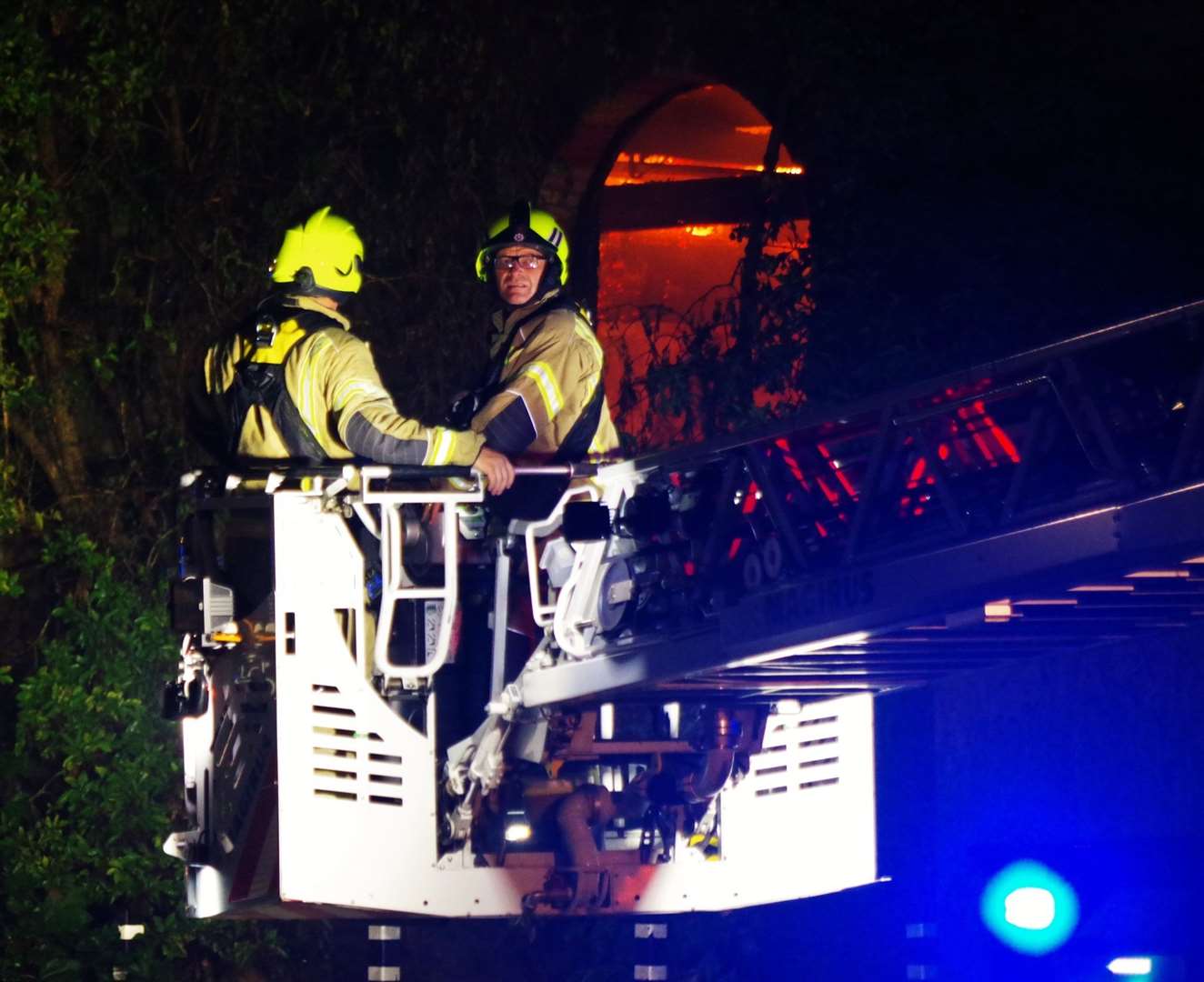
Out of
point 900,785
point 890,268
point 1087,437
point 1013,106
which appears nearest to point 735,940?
point 900,785

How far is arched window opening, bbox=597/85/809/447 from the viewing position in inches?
459

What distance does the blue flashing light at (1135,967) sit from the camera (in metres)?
6.92

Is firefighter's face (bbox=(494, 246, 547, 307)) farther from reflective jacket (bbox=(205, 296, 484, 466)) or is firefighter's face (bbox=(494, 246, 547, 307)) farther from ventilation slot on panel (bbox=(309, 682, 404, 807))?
ventilation slot on panel (bbox=(309, 682, 404, 807))

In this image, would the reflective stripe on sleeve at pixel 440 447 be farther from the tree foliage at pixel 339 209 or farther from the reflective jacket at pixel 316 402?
the tree foliage at pixel 339 209

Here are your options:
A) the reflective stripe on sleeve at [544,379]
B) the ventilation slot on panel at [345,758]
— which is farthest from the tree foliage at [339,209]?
the ventilation slot on panel at [345,758]

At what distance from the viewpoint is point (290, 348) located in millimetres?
7863

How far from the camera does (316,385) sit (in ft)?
25.7

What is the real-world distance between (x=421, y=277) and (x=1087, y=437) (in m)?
6.84

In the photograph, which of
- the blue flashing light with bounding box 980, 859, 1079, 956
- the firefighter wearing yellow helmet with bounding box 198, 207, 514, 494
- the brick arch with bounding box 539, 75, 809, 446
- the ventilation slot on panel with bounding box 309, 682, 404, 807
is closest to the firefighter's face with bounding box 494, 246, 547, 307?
the firefighter wearing yellow helmet with bounding box 198, 207, 514, 494

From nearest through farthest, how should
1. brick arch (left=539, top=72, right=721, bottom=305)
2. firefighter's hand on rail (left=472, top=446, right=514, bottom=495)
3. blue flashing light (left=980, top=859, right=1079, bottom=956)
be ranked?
1. blue flashing light (left=980, top=859, right=1079, bottom=956)
2. firefighter's hand on rail (left=472, top=446, right=514, bottom=495)
3. brick arch (left=539, top=72, right=721, bottom=305)

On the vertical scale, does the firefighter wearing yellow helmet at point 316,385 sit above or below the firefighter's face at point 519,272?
below

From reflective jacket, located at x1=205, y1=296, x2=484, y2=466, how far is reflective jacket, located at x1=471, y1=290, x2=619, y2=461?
12.7 inches

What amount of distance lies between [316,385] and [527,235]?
3.19 ft

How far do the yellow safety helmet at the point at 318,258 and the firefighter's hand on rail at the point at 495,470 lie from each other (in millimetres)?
909
